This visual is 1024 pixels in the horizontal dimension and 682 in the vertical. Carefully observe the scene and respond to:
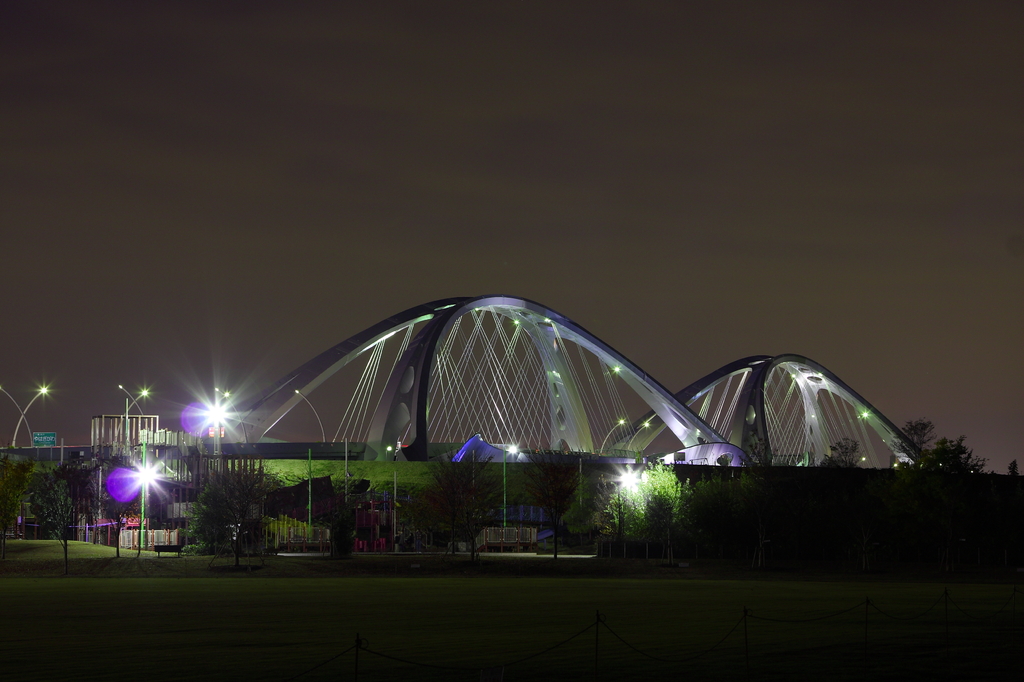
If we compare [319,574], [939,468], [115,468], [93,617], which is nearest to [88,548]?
[115,468]

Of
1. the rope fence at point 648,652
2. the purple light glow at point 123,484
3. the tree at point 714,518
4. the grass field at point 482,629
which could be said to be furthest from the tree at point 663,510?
the purple light glow at point 123,484

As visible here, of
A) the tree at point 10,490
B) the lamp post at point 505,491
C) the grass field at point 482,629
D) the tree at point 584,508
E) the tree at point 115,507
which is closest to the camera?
the grass field at point 482,629

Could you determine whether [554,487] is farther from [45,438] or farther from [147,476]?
[45,438]

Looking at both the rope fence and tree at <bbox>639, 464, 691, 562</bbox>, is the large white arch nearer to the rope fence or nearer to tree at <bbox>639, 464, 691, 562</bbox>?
tree at <bbox>639, 464, 691, 562</bbox>

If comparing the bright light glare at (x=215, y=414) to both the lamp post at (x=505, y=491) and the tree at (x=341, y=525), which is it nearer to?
the tree at (x=341, y=525)

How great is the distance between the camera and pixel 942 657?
74.3 feet

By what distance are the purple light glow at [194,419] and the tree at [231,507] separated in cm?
1819

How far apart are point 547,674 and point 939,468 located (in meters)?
56.0

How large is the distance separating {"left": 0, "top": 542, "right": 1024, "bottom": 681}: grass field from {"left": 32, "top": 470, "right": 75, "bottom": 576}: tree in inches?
346

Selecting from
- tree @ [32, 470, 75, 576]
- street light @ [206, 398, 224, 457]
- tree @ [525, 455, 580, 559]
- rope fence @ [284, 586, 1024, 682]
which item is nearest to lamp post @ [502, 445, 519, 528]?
tree @ [525, 455, 580, 559]

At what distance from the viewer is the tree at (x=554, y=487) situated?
245ft

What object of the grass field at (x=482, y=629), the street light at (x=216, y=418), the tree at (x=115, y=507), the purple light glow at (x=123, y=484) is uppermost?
the street light at (x=216, y=418)

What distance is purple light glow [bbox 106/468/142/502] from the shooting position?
65.7 meters

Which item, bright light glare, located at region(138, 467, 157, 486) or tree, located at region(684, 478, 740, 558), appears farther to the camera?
bright light glare, located at region(138, 467, 157, 486)
